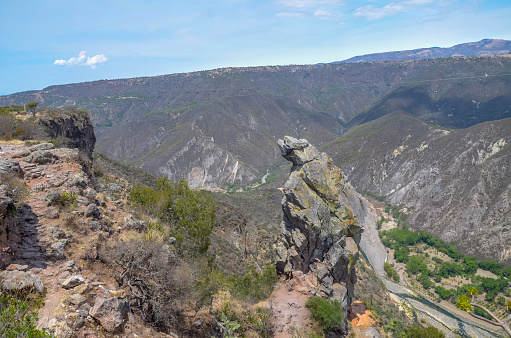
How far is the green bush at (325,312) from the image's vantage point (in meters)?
15.6

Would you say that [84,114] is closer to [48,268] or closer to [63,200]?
[63,200]

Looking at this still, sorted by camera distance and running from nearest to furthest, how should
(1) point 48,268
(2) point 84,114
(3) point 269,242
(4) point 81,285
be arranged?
(4) point 81,285 → (1) point 48,268 → (2) point 84,114 → (3) point 269,242

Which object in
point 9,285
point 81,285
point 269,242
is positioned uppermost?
point 9,285

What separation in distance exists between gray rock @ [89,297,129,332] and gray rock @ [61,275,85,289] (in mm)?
1005

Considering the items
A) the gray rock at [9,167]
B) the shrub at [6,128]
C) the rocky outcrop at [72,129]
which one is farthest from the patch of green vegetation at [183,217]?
the rocky outcrop at [72,129]

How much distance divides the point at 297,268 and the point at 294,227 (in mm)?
2902

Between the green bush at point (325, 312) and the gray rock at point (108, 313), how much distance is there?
11.3 m

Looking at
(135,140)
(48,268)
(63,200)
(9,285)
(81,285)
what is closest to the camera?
(9,285)

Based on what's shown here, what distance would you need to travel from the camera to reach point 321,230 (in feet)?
67.2

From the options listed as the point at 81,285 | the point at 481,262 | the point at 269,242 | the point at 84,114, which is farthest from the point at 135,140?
the point at 81,285

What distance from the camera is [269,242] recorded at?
44.3 metres

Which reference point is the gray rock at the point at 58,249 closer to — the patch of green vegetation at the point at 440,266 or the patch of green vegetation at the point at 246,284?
the patch of green vegetation at the point at 246,284

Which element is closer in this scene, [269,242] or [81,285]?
[81,285]

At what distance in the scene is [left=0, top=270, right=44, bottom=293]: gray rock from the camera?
23.4ft
